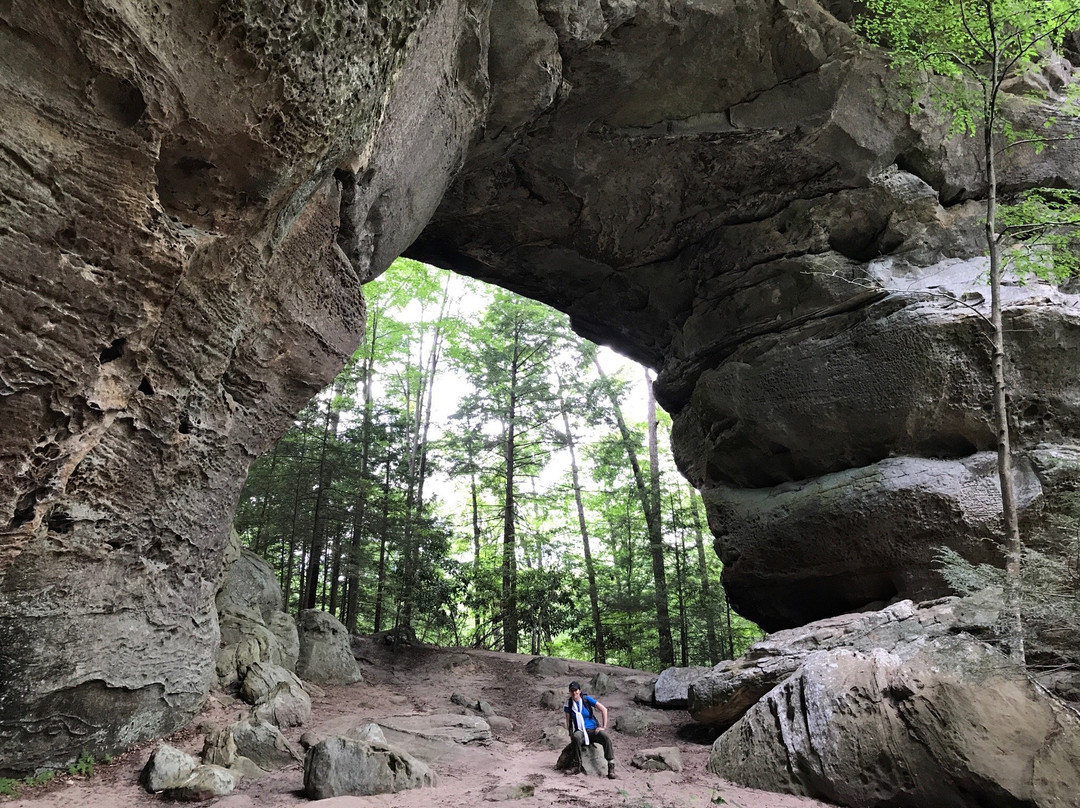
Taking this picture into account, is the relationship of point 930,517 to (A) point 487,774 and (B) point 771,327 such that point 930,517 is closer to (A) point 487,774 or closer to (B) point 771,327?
(B) point 771,327

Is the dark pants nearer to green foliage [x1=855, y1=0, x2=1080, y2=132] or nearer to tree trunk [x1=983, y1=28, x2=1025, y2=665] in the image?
tree trunk [x1=983, y1=28, x2=1025, y2=665]

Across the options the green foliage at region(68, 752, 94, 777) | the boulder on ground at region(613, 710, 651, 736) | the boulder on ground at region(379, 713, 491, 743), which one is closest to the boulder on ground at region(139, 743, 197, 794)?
the green foliage at region(68, 752, 94, 777)

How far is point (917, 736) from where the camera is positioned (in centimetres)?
542

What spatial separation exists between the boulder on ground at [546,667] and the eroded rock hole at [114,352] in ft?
35.1

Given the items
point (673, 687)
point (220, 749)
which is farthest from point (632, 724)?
point (220, 749)

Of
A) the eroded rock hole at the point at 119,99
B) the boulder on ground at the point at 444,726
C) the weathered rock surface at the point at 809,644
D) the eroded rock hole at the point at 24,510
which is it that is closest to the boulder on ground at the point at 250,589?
the boulder on ground at the point at 444,726

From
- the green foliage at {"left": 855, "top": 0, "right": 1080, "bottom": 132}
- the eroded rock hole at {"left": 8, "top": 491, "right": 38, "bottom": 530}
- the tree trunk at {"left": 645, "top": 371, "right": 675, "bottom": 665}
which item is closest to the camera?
the eroded rock hole at {"left": 8, "top": 491, "right": 38, "bottom": 530}

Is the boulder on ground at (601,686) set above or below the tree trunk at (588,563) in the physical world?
below

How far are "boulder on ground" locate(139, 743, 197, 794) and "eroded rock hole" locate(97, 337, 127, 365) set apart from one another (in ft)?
11.7

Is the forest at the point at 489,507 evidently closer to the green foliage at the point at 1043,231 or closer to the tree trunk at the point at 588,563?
the tree trunk at the point at 588,563

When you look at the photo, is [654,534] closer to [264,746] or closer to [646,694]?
[646,694]

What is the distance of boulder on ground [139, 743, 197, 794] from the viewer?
5199mm

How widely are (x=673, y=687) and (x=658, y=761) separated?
413 centimetres

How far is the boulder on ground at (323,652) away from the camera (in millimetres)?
10375
